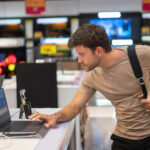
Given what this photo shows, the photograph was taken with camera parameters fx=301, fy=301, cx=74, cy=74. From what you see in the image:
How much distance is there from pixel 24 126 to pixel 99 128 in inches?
120

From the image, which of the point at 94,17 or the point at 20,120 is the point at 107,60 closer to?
the point at 20,120

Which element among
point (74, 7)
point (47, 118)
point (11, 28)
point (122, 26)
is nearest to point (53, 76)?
point (47, 118)

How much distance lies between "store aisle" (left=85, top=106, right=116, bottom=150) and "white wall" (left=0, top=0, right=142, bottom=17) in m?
3.48

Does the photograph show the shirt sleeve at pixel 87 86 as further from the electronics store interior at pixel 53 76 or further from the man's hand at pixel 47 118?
the man's hand at pixel 47 118

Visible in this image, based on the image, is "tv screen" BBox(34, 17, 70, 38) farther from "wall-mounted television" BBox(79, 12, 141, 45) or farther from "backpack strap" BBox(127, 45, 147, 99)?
"backpack strap" BBox(127, 45, 147, 99)

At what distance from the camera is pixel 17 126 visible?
6.06ft

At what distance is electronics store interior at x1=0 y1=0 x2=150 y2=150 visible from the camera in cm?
184

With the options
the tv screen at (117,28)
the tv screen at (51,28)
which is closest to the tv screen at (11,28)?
the tv screen at (51,28)

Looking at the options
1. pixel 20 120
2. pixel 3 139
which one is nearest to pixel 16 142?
pixel 3 139

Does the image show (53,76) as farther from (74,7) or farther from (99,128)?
(74,7)

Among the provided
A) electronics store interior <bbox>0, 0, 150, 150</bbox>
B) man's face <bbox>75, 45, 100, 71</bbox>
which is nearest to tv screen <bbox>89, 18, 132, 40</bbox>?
electronics store interior <bbox>0, 0, 150, 150</bbox>

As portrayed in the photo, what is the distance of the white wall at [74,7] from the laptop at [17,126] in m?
7.03

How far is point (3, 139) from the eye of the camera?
166 centimetres

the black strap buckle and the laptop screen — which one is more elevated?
the black strap buckle
